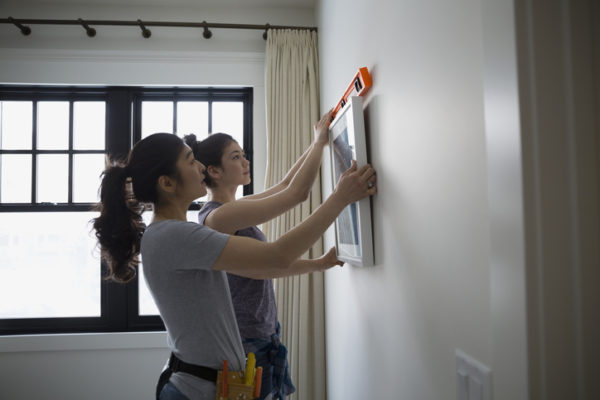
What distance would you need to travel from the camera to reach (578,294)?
0.54 metres

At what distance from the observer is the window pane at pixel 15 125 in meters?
3.08

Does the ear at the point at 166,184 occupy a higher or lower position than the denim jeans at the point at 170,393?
higher

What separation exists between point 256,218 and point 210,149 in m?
0.47

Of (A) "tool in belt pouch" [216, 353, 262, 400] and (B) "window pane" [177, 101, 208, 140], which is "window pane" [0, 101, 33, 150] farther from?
(A) "tool in belt pouch" [216, 353, 262, 400]

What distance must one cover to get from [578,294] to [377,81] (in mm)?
891

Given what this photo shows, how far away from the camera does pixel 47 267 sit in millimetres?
3092

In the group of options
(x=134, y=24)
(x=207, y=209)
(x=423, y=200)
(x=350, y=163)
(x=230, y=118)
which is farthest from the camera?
(x=230, y=118)

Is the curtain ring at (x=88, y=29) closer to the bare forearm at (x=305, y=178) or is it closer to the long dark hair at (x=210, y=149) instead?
the long dark hair at (x=210, y=149)

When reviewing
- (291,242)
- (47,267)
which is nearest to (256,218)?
(291,242)

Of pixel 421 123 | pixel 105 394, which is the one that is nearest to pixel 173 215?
pixel 421 123

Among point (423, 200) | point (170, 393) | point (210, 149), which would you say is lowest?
point (170, 393)

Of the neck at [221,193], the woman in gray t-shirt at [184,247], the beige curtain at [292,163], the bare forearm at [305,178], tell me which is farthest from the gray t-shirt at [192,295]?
the beige curtain at [292,163]

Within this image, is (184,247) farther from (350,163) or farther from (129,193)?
(350,163)

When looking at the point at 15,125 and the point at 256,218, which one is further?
the point at 15,125
